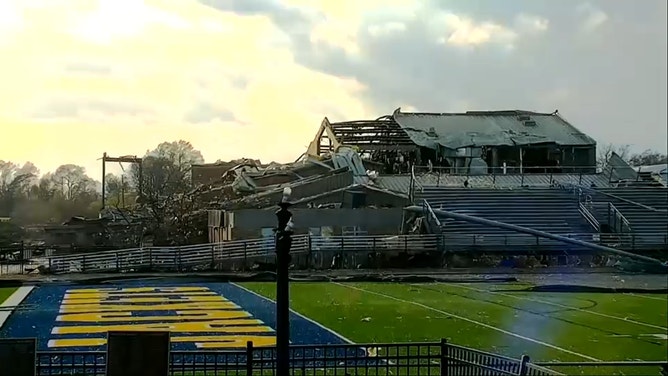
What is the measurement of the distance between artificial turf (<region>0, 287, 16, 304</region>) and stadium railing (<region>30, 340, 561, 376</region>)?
16.3 feet

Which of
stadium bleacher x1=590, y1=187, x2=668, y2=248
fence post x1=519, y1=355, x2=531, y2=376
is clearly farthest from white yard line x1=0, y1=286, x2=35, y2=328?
stadium bleacher x1=590, y1=187, x2=668, y2=248

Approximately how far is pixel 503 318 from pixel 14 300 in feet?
19.8

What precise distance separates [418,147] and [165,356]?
59.5 feet

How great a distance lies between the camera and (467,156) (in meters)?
24.5

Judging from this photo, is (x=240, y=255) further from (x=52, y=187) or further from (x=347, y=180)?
(x=52, y=187)

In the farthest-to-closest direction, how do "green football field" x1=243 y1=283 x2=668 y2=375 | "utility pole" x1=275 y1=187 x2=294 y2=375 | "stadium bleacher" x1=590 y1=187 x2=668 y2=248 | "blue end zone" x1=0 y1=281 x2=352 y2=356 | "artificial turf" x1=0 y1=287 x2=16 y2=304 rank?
"stadium bleacher" x1=590 y1=187 x2=668 y2=248 < "artificial turf" x1=0 y1=287 x2=16 y2=304 < "blue end zone" x1=0 y1=281 x2=352 y2=356 < "green football field" x1=243 y1=283 x2=668 y2=375 < "utility pole" x1=275 y1=187 x2=294 y2=375

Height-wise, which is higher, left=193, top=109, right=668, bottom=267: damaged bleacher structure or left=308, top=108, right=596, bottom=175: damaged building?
left=308, top=108, right=596, bottom=175: damaged building

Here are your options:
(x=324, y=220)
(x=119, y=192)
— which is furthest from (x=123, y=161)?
(x=324, y=220)

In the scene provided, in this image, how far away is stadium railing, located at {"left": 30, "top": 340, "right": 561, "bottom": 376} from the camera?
5.88 m

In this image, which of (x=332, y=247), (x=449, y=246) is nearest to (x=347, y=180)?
(x=332, y=247)

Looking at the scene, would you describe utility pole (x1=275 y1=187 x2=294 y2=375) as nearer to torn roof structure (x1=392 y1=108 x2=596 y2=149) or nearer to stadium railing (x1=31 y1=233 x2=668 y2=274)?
stadium railing (x1=31 y1=233 x2=668 y2=274)

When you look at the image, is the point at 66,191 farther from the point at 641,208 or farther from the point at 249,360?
the point at 641,208

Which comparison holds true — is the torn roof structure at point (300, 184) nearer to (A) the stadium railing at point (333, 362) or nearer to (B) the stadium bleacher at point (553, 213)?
(B) the stadium bleacher at point (553, 213)

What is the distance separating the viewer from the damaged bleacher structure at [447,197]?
51.3 feet
